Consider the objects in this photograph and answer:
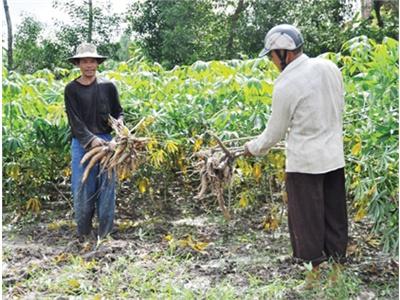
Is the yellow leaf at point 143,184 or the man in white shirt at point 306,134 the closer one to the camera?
the man in white shirt at point 306,134

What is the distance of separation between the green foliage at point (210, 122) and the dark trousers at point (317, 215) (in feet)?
0.49

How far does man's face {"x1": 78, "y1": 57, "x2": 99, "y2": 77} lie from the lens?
395 centimetres

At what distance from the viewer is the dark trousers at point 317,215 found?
9.83 feet

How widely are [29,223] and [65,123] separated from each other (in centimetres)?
97

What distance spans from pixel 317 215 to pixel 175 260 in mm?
935

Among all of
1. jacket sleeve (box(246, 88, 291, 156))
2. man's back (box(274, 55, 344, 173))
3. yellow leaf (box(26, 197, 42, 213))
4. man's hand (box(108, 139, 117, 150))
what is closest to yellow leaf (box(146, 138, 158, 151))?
man's hand (box(108, 139, 117, 150))

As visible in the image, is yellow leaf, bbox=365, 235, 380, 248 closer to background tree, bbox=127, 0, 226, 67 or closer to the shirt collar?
the shirt collar

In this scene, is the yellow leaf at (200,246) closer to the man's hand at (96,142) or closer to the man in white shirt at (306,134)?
the man in white shirt at (306,134)

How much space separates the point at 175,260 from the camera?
348cm

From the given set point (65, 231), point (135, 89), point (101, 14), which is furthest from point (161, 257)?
point (101, 14)

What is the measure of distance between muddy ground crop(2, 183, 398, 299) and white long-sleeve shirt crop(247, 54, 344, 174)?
0.63 metres

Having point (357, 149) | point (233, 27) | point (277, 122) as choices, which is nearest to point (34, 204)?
point (277, 122)

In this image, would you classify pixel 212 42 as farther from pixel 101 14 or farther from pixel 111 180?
pixel 111 180

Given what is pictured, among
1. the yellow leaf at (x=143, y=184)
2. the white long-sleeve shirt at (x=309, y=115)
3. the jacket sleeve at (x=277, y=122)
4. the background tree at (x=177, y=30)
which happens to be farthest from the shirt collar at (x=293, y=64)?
the background tree at (x=177, y=30)
